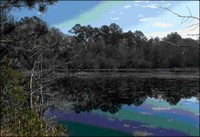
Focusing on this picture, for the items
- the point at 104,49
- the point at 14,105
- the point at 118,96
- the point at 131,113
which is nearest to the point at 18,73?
the point at 14,105

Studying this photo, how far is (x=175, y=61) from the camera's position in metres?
71.2

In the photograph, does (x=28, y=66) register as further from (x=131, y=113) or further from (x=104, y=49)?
(x=104, y=49)

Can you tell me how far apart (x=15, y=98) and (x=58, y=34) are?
236cm

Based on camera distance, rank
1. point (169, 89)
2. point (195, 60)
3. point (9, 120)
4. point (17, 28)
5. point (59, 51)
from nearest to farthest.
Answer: point (17, 28) < point (9, 120) < point (59, 51) < point (169, 89) < point (195, 60)

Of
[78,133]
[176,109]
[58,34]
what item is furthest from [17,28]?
[176,109]

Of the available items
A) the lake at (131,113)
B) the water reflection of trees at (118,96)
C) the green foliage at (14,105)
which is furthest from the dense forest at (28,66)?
the water reflection of trees at (118,96)

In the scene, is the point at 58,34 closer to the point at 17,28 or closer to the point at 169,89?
the point at 17,28

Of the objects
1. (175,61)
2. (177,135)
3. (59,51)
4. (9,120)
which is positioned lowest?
(177,135)

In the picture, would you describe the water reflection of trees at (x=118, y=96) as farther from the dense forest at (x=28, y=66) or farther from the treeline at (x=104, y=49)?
the dense forest at (x=28, y=66)

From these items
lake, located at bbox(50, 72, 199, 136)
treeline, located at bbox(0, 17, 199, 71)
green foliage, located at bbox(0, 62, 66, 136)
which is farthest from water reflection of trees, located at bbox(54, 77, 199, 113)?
green foliage, located at bbox(0, 62, 66, 136)

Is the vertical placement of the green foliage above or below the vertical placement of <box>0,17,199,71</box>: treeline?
below

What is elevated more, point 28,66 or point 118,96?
point 28,66

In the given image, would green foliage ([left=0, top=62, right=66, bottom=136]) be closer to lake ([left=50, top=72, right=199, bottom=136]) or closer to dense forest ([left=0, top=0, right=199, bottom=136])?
dense forest ([left=0, top=0, right=199, bottom=136])

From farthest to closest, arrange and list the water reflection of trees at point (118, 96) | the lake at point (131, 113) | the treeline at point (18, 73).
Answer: the water reflection of trees at point (118, 96)
the lake at point (131, 113)
the treeline at point (18, 73)
